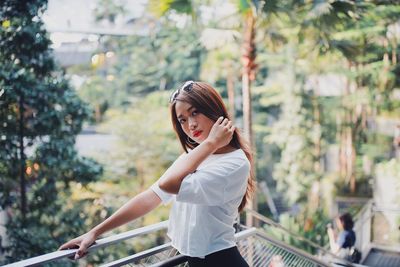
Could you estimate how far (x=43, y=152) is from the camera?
4.95m

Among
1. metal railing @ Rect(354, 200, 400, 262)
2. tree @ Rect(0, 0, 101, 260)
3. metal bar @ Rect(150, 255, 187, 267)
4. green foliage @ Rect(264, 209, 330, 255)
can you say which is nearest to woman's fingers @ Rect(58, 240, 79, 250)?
metal bar @ Rect(150, 255, 187, 267)

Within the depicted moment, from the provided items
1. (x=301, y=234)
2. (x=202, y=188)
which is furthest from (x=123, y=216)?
(x=301, y=234)

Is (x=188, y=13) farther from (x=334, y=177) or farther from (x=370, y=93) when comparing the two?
(x=334, y=177)

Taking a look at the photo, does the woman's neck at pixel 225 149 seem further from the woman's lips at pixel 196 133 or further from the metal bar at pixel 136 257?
the metal bar at pixel 136 257

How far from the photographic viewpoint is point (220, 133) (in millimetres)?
1283

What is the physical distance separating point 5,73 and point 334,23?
4.71 metres

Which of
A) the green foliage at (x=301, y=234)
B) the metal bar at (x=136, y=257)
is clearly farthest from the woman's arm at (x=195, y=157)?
the green foliage at (x=301, y=234)

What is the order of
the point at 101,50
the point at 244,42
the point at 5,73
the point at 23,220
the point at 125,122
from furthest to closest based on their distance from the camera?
1. the point at 101,50
2. the point at 125,122
3. the point at 244,42
4. the point at 23,220
5. the point at 5,73

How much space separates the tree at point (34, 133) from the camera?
4406 mm

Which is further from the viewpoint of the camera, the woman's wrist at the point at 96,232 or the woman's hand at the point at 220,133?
the woman's wrist at the point at 96,232

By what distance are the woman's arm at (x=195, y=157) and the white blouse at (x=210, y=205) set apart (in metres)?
0.02

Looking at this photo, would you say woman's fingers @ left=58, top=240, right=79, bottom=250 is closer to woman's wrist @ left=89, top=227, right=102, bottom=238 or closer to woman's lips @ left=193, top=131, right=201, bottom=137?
woman's wrist @ left=89, top=227, right=102, bottom=238

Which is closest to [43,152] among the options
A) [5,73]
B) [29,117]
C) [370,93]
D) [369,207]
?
[29,117]

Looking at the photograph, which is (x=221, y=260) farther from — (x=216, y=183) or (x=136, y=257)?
(x=136, y=257)
